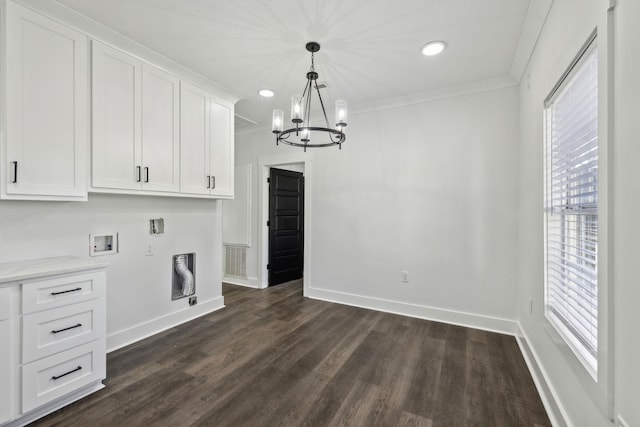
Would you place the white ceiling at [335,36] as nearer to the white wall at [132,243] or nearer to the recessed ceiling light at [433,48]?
the recessed ceiling light at [433,48]

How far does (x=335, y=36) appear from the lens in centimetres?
234

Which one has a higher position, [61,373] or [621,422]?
[621,422]

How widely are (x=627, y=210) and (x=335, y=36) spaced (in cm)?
217

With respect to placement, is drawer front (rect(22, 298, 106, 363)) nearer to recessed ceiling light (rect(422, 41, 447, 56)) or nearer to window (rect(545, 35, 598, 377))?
window (rect(545, 35, 598, 377))

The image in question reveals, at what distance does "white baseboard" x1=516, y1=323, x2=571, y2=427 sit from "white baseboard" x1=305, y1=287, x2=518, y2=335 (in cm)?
36

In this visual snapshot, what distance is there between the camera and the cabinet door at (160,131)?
2650mm

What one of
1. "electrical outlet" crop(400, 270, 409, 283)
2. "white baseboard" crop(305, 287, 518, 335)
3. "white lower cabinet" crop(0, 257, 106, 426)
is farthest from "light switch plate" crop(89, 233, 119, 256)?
"electrical outlet" crop(400, 270, 409, 283)

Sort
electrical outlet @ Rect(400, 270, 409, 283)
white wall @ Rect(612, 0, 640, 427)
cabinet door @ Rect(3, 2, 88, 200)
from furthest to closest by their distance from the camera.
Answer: electrical outlet @ Rect(400, 270, 409, 283)
cabinet door @ Rect(3, 2, 88, 200)
white wall @ Rect(612, 0, 640, 427)

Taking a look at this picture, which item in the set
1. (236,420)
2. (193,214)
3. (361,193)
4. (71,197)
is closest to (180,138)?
(193,214)

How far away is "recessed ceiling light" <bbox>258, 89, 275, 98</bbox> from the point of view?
11.2ft

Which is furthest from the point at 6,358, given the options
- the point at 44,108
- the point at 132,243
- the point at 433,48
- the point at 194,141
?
the point at 433,48

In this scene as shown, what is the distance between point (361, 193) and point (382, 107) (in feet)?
3.71

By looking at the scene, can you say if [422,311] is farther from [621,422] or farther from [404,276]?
[621,422]

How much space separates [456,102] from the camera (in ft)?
10.7
